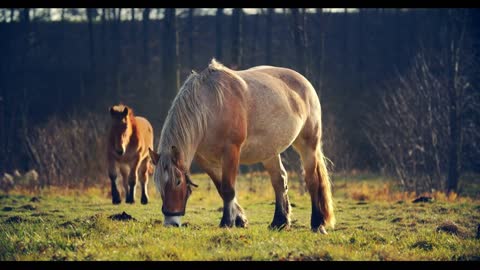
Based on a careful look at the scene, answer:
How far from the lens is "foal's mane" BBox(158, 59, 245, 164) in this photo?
6.82 meters

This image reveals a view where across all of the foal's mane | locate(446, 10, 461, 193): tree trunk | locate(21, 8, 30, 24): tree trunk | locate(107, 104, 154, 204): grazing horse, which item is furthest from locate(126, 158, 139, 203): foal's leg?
locate(21, 8, 30, 24): tree trunk

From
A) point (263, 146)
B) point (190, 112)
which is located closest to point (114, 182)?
point (263, 146)

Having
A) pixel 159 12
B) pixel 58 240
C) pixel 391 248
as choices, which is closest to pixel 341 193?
pixel 391 248

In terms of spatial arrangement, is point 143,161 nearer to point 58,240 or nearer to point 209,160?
point 209,160

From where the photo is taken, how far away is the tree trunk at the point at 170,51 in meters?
22.0

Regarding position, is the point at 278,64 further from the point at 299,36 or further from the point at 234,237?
the point at 234,237

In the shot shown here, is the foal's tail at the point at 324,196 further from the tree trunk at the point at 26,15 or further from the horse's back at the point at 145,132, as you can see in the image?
the tree trunk at the point at 26,15

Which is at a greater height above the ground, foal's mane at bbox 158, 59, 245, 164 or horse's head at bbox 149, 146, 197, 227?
foal's mane at bbox 158, 59, 245, 164

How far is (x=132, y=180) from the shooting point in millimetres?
12461

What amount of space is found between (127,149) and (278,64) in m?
22.1

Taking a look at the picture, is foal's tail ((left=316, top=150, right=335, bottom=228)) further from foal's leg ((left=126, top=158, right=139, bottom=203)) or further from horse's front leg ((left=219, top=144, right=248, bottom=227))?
foal's leg ((left=126, top=158, right=139, bottom=203))

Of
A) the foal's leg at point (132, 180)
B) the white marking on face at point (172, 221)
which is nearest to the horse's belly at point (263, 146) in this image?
the white marking on face at point (172, 221)

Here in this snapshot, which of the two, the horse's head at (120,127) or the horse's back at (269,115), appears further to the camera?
the horse's head at (120,127)

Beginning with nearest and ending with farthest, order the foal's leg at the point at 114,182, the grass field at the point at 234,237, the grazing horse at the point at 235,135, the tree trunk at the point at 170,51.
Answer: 1. the grass field at the point at 234,237
2. the grazing horse at the point at 235,135
3. the foal's leg at the point at 114,182
4. the tree trunk at the point at 170,51
